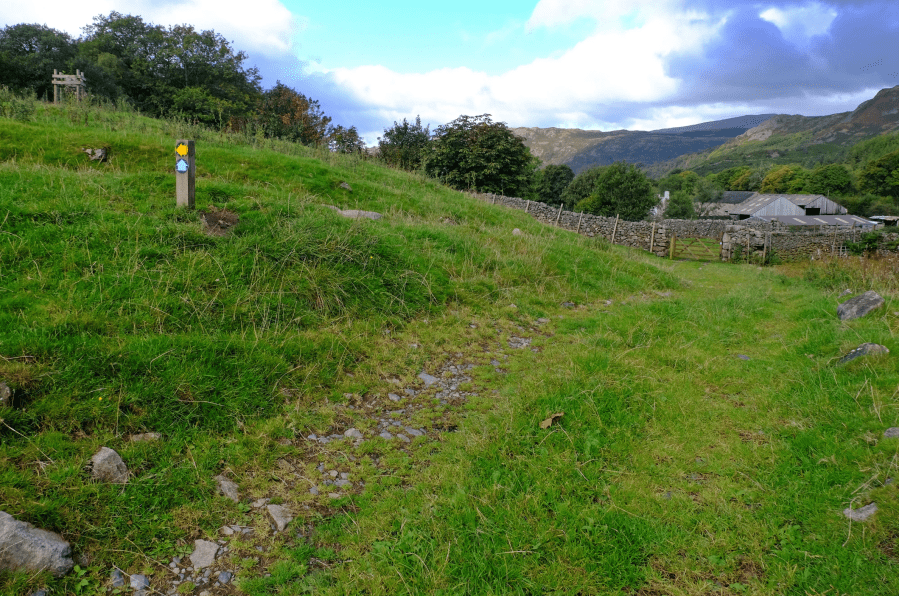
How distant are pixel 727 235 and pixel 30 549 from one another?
28.9 meters

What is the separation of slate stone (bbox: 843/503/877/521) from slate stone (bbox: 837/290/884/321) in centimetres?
588

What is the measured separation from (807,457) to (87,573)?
5632 mm

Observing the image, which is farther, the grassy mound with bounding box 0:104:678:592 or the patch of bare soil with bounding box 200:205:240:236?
the patch of bare soil with bounding box 200:205:240:236

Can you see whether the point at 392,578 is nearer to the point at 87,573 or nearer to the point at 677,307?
the point at 87,573

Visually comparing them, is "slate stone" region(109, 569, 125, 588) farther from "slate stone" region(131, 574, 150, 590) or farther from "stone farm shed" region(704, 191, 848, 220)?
"stone farm shed" region(704, 191, 848, 220)

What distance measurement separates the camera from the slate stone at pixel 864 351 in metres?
5.60

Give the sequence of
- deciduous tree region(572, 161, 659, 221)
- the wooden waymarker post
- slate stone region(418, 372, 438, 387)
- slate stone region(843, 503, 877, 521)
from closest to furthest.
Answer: slate stone region(843, 503, 877, 521) < slate stone region(418, 372, 438, 387) < the wooden waymarker post < deciduous tree region(572, 161, 659, 221)

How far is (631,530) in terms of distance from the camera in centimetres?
328

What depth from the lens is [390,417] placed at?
16.5 ft

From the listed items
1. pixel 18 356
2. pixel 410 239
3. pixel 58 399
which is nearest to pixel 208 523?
pixel 58 399

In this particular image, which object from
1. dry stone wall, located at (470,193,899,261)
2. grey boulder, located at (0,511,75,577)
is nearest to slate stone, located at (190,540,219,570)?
grey boulder, located at (0,511,75,577)

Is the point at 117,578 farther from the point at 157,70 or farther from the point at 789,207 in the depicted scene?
the point at 789,207

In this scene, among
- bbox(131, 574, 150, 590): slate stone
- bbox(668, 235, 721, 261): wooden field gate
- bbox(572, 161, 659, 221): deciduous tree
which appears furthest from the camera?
bbox(572, 161, 659, 221): deciduous tree

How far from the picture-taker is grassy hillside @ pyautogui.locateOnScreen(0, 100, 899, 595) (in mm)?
3047
